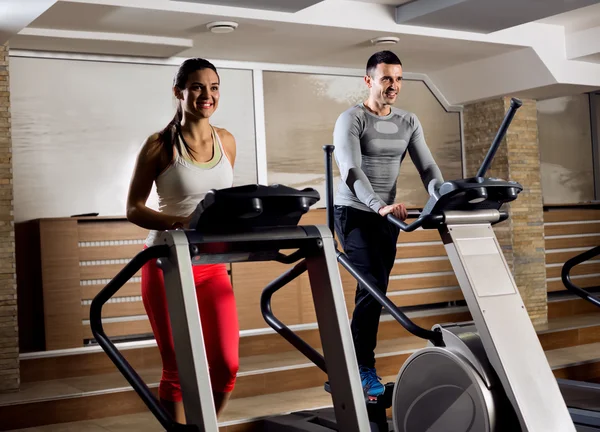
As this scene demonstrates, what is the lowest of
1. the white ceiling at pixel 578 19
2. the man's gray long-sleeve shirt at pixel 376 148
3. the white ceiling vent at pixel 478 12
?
the man's gray long-sleeve shirt at pixel 376 148

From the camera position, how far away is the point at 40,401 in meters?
4.69

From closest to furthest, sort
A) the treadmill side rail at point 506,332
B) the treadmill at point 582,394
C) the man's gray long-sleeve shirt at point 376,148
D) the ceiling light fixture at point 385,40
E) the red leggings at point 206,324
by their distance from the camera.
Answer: the red leggings at point 206,324 → the treadmill side rail at point 506,332 → the man's gray long-sleeve shirt at point 376,148 → the treadmill at point 582,394 → the ceiling light fixture at point 385,40

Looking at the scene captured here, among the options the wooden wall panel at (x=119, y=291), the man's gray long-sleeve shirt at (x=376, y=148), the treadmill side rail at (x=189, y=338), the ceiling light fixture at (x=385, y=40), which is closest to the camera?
the treadmill side rail at (x=189, y=338)

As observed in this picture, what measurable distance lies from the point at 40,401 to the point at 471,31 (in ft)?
13.0

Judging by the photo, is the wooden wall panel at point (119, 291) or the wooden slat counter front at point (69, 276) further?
the wooden wall panel at point (119, 291)

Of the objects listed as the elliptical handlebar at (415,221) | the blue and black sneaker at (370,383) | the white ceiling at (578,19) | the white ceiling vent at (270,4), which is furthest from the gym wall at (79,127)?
the elliptical handlebar at (415,221)

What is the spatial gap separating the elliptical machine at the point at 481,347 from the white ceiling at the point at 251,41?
2.62 m

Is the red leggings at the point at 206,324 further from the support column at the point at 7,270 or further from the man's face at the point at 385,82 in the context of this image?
the support column at the point at 7,270

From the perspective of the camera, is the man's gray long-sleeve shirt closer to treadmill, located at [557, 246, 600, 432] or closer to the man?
the man

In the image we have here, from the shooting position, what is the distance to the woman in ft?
8.96

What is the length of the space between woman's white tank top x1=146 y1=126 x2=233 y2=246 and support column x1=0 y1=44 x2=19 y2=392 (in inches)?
103

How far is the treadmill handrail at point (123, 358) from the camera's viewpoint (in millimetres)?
2291

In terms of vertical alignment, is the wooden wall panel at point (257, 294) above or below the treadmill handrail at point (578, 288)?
below

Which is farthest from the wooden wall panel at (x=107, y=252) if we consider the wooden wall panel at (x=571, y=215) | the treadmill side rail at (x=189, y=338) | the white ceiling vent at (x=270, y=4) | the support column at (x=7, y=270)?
the wooden wall panel at (x=571, y=215)
